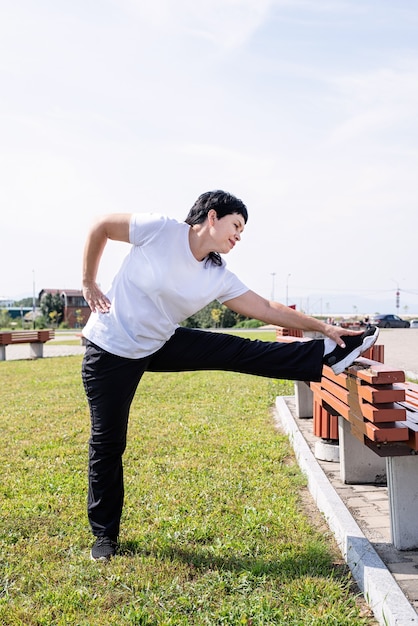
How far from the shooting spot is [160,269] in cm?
325

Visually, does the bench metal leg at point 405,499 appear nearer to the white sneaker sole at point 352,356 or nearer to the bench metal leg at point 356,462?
the white sneaker sole at point 352,356

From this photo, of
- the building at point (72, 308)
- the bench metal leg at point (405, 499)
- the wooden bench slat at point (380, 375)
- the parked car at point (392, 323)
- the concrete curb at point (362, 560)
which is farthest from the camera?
the building at point (72, 308)

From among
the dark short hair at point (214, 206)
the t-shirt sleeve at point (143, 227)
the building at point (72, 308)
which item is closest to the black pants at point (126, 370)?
the dark short hair at point (214, 206)

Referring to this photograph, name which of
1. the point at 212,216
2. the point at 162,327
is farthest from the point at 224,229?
the point at 162,327

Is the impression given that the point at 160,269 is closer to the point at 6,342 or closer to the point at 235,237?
the point at 235,237

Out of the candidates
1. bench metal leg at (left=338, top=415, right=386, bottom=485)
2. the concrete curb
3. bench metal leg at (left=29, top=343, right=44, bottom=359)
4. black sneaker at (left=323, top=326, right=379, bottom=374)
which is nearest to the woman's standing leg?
black sneaker at (left=323, top=326, right=379, bottom=374)

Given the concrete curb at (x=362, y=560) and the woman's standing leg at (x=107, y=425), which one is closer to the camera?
the concrete curb at (x=362, y=560)

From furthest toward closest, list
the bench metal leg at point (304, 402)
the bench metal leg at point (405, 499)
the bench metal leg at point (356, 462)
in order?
1. the bench metal leg at point (304, 402)
2. the bench metal leg at point (356, 462)
3. the bench metal leg at point (405, 499)

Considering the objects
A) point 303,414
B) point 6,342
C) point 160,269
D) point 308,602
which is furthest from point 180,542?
point 6,342

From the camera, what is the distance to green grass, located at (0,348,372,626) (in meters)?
2.92

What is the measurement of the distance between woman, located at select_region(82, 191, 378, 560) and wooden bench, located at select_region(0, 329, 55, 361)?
1470 cm

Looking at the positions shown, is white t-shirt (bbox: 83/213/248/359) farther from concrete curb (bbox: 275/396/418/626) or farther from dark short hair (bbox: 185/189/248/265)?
concrete curb (bbox: 275/396/418/626)

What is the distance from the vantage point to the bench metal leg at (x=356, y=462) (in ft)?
15.1

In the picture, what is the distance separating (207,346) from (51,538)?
4.88 feet
